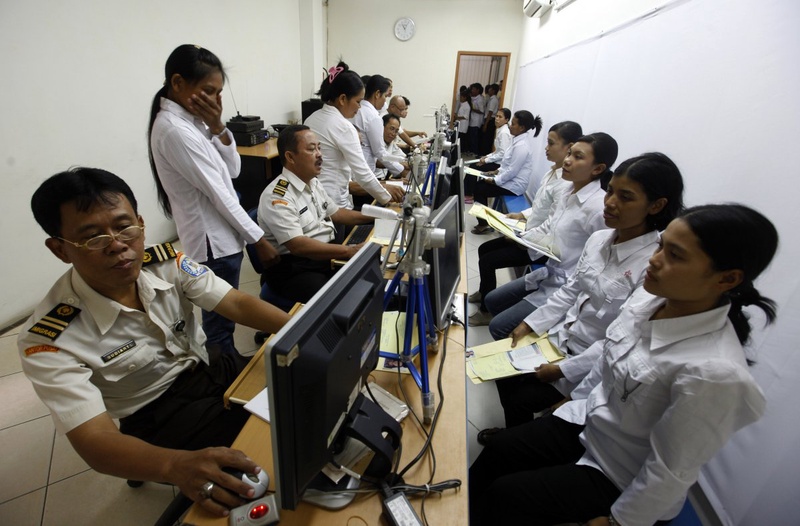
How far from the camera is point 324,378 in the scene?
1.99 ft

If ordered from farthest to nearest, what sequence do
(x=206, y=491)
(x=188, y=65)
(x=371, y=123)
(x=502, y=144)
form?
(x=502, y=144) < (x=371, y=123) < (x=188, y=65) < (x=206, y=491)

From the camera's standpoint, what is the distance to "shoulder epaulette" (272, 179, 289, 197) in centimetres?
186

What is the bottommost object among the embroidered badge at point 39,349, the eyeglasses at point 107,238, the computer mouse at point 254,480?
the computer mouse at point 254,480

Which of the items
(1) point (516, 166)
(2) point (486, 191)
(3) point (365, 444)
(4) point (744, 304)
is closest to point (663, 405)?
(4) point (744, 304)

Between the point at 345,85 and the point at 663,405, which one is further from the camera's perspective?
the point at 345,85

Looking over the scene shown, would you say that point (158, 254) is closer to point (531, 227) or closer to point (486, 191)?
point (531, 227)

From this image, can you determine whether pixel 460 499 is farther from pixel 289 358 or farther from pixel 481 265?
pixel 481 265

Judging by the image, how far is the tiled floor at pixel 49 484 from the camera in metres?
1.39

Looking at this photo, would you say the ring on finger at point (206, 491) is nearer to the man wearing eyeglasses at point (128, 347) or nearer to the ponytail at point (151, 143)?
the man wearing eyeglasses at point (128, 347)

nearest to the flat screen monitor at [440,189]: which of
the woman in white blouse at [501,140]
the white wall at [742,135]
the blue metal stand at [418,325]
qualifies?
the blue metal stand at [418,325]

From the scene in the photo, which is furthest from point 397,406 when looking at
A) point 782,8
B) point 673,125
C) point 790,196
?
point 673,125

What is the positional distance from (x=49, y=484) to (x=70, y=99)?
2237 millimetres

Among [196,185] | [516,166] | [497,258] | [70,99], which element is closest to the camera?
[196,185]

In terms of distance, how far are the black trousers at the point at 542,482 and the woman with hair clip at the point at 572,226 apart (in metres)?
0.72
